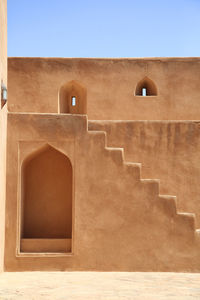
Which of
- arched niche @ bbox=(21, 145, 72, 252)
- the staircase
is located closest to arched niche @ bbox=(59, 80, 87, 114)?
arched niche @ bbox=(21, 145, 72, 252)

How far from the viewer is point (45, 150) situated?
379 inches

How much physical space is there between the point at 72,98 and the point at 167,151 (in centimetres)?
400

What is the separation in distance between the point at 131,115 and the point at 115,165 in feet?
10.3

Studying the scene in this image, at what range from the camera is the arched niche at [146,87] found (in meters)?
11.9

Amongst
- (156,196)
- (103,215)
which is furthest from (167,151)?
(103,215)

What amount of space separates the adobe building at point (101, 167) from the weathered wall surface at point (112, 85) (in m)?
0.03

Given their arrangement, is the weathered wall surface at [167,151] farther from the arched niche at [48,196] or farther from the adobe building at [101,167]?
the arched niche at [48,196]

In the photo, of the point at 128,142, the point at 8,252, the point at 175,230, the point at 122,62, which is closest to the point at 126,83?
the point at 122,62

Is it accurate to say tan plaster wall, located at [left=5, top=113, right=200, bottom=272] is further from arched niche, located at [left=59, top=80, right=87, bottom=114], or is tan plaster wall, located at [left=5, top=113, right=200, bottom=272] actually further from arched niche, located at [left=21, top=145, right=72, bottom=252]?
arched niche, located at [left=59, top=80, right=87, bottom=114]

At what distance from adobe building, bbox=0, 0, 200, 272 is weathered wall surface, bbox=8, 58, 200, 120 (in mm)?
27

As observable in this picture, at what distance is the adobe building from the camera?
8.58 m
